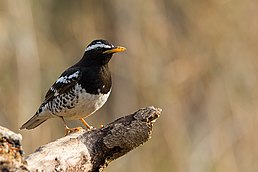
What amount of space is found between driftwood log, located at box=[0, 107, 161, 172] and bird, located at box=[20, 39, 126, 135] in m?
1.67

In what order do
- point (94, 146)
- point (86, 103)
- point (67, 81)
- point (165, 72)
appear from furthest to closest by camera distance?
point (165, 72), point (67, 81), point (86, 103), point (94, 146)

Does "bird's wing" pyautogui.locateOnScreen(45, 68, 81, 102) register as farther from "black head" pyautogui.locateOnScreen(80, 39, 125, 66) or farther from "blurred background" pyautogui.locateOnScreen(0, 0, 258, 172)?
"blurred background" pyautogui.locateOnScreen(0, 0, 258, 172)

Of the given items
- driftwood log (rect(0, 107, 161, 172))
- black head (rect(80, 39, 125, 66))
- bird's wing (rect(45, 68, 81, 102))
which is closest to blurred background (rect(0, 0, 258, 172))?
bird's wing (rect(45, 68, 81, 102))

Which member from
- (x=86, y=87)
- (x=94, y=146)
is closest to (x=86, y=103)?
(x=86, y=87)

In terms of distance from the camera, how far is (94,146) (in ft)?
14.7

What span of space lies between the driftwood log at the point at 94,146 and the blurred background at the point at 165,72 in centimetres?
417

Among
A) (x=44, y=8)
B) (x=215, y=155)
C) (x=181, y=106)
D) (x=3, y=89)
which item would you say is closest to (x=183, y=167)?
(x=215, y=155)

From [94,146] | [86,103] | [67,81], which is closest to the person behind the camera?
[94,146]

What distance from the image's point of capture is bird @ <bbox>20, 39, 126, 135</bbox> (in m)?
6.30

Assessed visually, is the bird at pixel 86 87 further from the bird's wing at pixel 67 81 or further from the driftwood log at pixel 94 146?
the driftwood log at pixel 94 146

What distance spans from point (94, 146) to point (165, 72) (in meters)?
5.11

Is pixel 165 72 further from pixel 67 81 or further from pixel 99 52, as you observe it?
pixel 67 81

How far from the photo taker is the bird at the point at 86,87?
6.30m

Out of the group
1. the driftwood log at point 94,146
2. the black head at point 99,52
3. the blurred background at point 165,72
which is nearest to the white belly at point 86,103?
the black head at point 99,52
